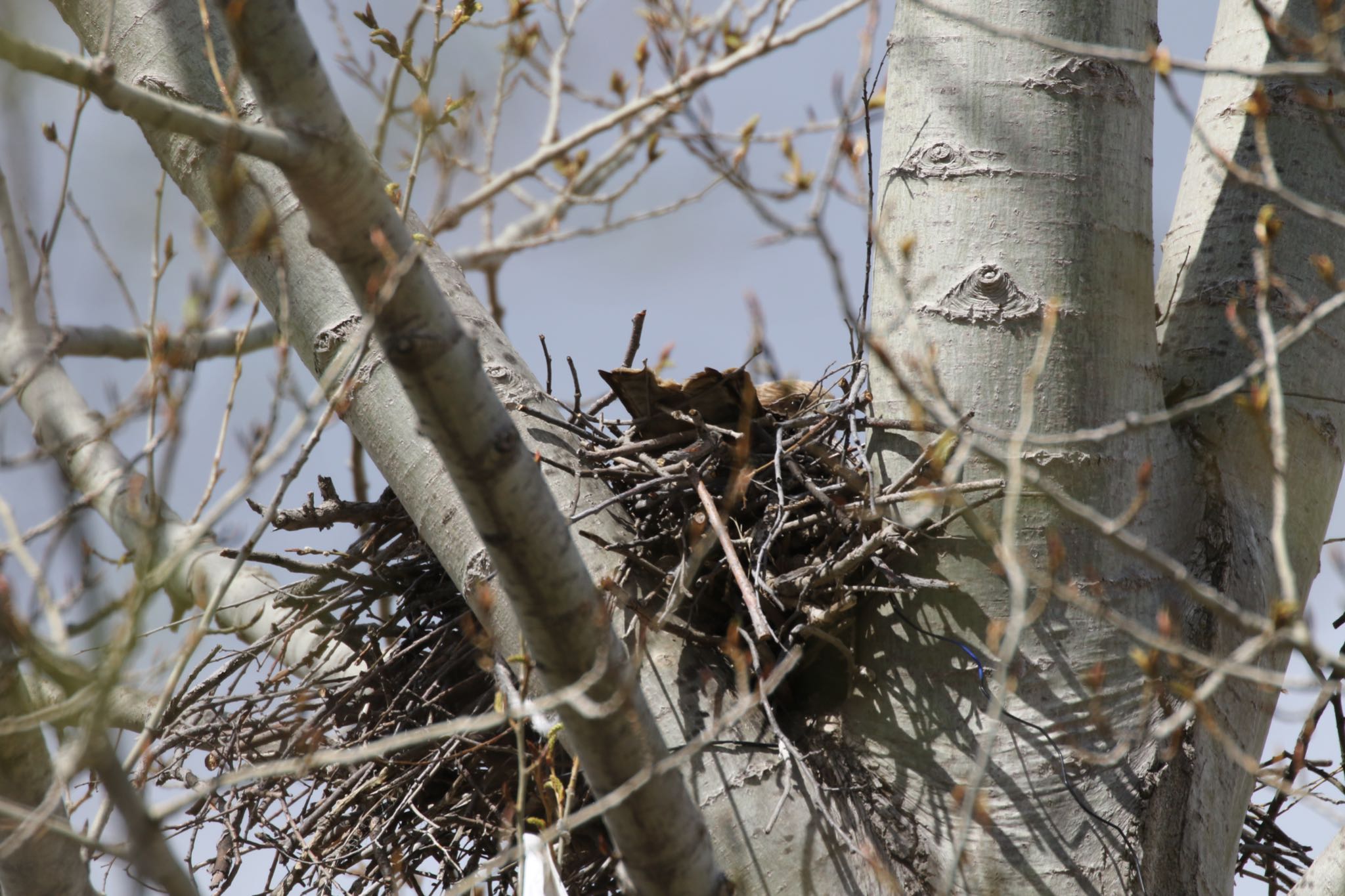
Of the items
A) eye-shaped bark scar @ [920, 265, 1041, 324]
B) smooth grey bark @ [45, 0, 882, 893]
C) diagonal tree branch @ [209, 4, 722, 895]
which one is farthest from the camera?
eye-shaped bark scar @ [920, 265, 1041, 324]

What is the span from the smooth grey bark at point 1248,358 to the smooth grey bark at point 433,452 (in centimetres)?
73

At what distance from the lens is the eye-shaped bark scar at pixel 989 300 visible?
196 centimetres

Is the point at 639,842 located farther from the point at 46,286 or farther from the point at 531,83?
the point at 531,83

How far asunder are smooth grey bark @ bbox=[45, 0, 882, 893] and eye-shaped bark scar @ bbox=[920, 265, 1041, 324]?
2.35ft

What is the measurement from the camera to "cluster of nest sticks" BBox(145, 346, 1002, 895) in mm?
1946

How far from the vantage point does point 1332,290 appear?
2131 mm

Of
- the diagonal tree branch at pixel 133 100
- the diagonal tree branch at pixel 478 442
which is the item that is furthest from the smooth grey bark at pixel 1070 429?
the diagonal tree branch at pixel 133 100

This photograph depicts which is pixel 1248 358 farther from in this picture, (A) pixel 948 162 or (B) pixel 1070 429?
(A) pixel 948 162

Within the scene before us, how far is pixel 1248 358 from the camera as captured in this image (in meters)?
2.14

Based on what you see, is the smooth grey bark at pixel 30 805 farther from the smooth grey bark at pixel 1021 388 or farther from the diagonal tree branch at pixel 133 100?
the smooth grey bark at pixel 1021 388

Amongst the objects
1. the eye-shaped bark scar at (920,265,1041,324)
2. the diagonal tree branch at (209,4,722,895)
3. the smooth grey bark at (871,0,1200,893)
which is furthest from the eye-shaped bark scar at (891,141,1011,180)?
the diagonal tree branch at (209,4,722,895)

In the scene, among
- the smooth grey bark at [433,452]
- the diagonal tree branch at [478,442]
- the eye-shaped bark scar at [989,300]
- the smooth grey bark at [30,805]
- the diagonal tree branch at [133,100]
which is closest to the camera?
the diagonal tree branch at [133,100]

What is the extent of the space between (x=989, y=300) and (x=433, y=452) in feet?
3.31

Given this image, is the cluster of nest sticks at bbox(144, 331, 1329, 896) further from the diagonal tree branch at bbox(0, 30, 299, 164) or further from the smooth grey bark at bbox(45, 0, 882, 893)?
the diagonal tree branch at bbox(0, 30, 299, 164)
